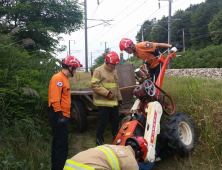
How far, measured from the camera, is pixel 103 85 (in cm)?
469

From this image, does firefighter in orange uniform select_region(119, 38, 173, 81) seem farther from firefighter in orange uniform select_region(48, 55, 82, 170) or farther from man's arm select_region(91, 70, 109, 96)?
firefighter in orange uniform select_region(48, 55, 82, 170)

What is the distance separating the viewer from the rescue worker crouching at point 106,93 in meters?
4.56

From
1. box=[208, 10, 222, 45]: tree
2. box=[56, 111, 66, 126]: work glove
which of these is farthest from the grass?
box=[208, 10, 222, 45]: tree

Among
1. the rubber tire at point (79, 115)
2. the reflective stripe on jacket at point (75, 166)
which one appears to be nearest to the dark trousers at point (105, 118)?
the rubber tire at point (79, 115)

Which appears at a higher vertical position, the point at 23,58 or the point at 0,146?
the point at 23,58

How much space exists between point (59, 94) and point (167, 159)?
2.22 meters

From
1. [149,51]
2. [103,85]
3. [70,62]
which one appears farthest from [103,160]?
[149,51]

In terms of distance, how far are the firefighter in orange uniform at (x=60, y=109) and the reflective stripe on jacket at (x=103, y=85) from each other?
818 mm

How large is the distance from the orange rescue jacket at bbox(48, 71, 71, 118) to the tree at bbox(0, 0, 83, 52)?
508 cm

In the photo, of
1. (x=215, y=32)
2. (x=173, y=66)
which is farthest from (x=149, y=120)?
(x=215, y=32)

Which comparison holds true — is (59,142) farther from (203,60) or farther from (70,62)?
(203,60)

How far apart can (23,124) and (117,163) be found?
3.16 meters

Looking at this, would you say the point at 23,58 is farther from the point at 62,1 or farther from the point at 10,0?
the point at 62,1

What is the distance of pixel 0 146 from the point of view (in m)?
3.87
